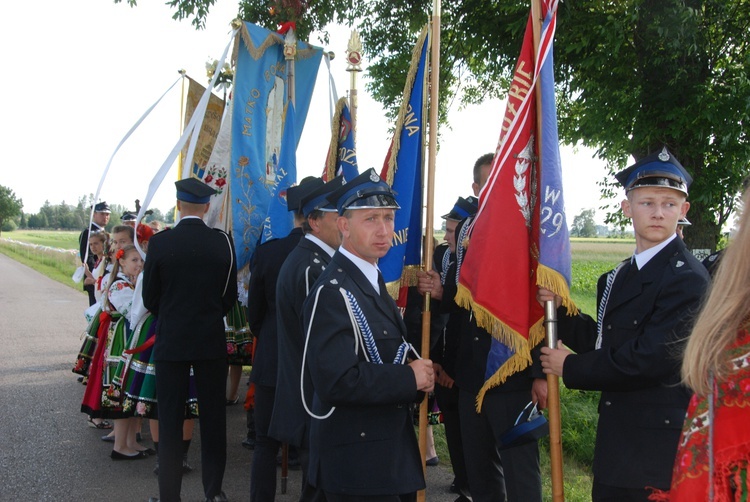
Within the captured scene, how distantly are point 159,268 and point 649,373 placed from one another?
11.2 ft

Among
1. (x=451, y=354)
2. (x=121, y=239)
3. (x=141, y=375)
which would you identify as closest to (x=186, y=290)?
(x=141, y=375)

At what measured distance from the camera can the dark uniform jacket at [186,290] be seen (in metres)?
4.97

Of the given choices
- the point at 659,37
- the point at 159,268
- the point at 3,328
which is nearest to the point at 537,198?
the point at 159,268

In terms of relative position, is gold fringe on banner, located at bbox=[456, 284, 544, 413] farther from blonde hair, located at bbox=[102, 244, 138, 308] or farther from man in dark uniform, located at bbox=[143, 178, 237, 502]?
blonde hair, located at bbox=[102, 244, 138, 308]

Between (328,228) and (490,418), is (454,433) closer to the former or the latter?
(490,418)

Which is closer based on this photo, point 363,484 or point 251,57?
point 363,484

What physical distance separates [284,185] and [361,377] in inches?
147

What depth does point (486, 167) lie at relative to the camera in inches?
186

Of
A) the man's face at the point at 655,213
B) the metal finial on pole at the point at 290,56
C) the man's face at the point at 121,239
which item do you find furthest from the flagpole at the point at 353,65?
the man's face at the point at 655,213

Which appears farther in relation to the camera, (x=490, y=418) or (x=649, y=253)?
(x=490, y=418)

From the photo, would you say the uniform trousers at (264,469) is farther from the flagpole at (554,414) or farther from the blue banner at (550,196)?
the blue banner at (550,196)

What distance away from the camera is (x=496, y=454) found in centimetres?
433

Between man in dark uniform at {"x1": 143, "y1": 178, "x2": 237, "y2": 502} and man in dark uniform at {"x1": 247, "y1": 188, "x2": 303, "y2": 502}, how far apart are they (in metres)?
0.28

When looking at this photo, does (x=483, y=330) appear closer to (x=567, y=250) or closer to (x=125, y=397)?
(x=567, y=250)
